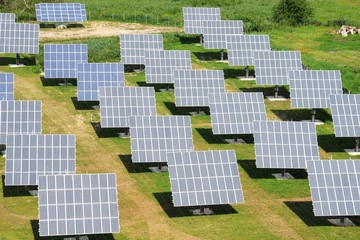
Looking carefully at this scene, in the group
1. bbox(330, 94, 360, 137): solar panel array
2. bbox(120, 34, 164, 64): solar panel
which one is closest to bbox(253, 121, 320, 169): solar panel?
bbox(330, 94, 360, 137): solar panel array

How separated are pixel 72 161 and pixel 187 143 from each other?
8100 millimetres

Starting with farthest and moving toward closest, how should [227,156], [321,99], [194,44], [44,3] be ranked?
[44,3], [194,44], [321,99], [227,156]

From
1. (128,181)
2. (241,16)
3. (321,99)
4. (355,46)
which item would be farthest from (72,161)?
(241,16)

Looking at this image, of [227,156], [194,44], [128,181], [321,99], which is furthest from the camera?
[194,44]

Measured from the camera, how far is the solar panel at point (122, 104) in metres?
58.8

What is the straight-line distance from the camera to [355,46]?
87375mm

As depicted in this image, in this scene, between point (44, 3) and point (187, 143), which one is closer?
point (187, 143)

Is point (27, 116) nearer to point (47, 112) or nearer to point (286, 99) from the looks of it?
point (47, 112)

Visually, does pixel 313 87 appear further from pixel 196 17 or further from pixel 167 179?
pixel 196 17

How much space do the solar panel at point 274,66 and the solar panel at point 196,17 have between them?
16512 mm

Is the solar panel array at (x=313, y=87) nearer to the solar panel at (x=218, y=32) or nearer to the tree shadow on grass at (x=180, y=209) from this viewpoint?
the solar panel at (x=218, y=32)

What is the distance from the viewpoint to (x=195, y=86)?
2557 inches

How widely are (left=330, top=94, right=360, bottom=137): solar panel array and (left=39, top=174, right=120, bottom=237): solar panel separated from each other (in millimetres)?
19704

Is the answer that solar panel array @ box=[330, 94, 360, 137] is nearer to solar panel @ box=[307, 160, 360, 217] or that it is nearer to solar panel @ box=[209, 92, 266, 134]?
solar panel @ box=[209, 92, 266, 134]
